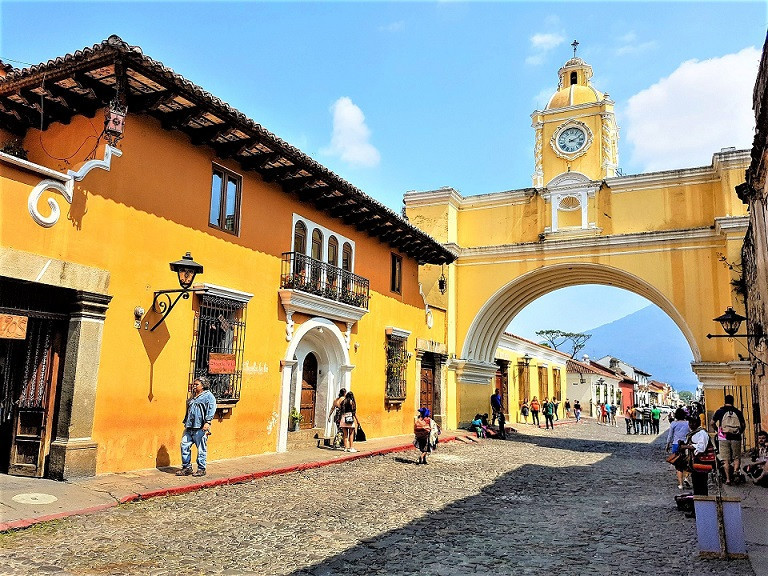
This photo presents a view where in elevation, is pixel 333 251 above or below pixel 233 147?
below

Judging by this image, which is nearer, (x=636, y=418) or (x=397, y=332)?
(x=397, y=332)

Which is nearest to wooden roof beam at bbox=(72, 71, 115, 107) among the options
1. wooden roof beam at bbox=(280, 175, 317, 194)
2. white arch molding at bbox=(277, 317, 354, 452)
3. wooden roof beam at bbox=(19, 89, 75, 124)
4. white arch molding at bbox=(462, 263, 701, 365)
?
wooden roof beam at bbox=(19, 89, 75, 124)

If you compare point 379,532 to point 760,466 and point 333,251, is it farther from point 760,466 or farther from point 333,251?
point 333,251

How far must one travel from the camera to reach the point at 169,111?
959 centimetres

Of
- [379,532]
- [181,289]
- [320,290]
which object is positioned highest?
[320,290]

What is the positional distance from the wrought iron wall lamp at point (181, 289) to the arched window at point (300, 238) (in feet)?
12.9

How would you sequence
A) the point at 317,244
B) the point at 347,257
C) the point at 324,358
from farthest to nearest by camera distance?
the point at 347,257, the point at 324,358, the point at 317,244

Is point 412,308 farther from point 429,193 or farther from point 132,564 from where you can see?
point 132,564

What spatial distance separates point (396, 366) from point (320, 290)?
191 inches

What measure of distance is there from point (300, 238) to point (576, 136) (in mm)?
14858

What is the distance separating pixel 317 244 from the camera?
1419cm

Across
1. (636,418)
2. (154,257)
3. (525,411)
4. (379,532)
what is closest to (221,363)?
(154,257)

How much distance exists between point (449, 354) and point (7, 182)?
17.9 metres

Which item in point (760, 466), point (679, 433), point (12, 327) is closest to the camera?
point (12, 327)
